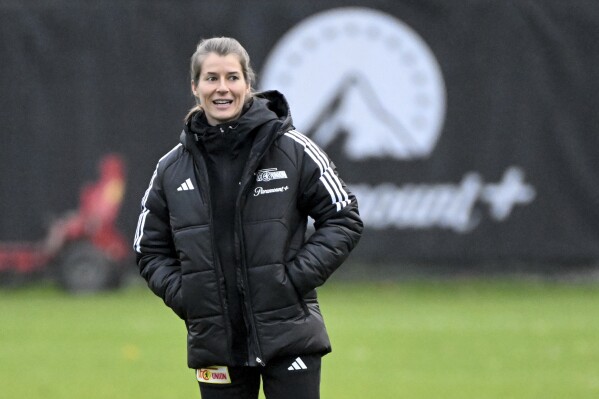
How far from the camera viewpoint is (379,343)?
38.1 feet

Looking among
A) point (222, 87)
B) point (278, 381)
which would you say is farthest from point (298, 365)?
point (222, 87)

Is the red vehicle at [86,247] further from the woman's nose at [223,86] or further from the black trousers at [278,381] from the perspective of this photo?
the woman's nose at [223,86]

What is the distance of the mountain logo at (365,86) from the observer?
604 inches

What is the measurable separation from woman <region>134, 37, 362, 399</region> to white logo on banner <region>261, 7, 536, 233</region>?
34.0 feet

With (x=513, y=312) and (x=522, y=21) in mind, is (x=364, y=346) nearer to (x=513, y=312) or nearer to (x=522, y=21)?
(x=513, y=312)

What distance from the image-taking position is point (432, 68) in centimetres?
1541

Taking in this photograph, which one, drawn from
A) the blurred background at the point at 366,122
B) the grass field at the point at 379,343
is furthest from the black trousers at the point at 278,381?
the blurred background at the point at 366,122

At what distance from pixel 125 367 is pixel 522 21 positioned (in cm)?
728

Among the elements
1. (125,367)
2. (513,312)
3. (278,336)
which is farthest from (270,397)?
(513,312)

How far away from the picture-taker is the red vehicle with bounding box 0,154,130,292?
50.3 ft

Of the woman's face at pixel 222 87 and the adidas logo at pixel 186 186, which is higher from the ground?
the woman's face at pixel 222 87

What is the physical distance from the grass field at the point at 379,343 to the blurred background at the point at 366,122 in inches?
8.7

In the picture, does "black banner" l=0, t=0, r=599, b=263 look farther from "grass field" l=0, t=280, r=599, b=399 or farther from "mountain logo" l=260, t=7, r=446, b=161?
"grass field" l=0, t=280, r=599, b=399

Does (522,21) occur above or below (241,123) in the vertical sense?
above
